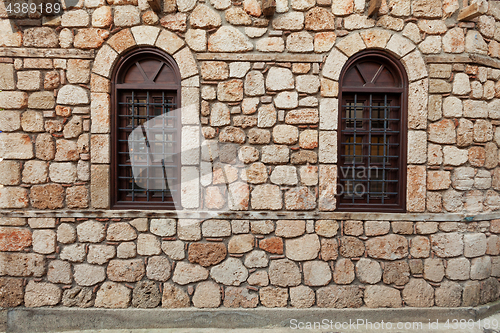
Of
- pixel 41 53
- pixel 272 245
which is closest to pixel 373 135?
pixel 272 245

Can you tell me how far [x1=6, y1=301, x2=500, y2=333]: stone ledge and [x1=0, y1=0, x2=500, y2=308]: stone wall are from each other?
10 centimetres

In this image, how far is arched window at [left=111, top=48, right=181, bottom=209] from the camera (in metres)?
3.06

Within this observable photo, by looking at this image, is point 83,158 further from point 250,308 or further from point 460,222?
Result: point 460,222

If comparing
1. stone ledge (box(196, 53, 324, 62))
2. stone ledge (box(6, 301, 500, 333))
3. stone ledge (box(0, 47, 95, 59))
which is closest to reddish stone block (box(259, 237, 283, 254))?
stone ledge (box(6, 301, 500, 333))

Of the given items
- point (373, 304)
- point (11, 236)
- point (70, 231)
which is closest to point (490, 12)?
point (373, 304)

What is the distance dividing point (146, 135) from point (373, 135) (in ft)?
9.32

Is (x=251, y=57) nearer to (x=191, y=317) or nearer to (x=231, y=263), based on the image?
(x=231, y=263)

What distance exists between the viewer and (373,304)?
119 inches

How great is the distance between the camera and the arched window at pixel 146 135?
3059 mm

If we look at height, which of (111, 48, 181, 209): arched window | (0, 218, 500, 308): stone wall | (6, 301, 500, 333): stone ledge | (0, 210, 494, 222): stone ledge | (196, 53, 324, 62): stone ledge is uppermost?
(196, 53, 324, 62): stone ledge

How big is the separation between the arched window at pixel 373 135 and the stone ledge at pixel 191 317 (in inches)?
50.0

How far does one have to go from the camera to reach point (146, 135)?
3086 mm

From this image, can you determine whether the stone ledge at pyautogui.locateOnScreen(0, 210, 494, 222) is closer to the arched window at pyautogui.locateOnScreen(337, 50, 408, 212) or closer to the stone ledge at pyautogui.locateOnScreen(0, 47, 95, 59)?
the arched window at pyautogui.locateOnScreen(337, 50, 408, 212)

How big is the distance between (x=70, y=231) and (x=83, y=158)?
88cm
